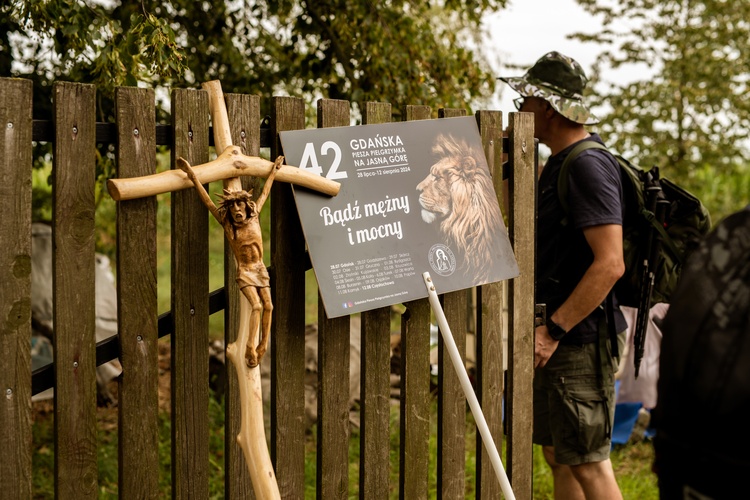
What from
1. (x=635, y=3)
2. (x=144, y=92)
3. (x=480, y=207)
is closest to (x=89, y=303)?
(x=144, y=92)

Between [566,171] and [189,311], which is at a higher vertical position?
[566,171]

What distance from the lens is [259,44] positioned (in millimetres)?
5402

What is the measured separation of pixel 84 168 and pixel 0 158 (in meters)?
0.22

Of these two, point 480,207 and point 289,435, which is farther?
point 480,207

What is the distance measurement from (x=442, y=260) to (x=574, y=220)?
0.71 meters

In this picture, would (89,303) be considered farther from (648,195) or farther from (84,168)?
(648,195)

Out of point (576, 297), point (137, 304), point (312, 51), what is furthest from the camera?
point (312, 51)

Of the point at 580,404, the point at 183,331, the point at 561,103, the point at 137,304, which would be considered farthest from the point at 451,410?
the point at 561,103

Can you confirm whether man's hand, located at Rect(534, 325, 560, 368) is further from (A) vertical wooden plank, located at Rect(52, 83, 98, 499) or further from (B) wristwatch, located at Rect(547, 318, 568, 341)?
(A) vertical wooden plank, located at Rect(52, 83, 98, 499)

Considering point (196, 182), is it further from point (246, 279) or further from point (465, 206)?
point (465, 206)

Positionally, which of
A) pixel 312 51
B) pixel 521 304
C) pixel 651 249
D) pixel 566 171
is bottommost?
pixel 521 304

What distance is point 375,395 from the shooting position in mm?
2846

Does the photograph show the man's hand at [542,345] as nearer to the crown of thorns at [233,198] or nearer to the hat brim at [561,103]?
the hat brim at [561,103]

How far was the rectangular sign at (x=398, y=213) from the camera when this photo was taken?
253 centimetres
